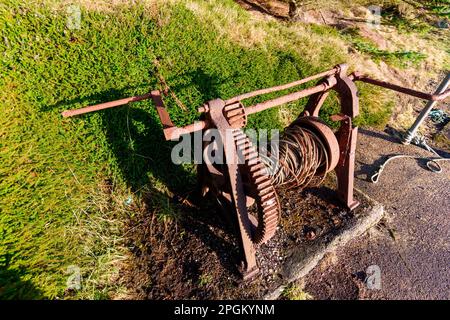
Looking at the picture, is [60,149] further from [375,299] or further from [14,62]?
[375,299]

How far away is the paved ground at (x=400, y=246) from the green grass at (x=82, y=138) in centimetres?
198

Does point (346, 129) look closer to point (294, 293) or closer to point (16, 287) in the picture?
point (294, 293)

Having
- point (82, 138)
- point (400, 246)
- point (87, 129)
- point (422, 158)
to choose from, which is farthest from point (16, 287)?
point (422, 158)

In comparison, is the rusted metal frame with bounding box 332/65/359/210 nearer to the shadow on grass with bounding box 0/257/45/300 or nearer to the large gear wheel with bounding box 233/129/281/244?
the large gear wheel with bounding box 233/129/281/244

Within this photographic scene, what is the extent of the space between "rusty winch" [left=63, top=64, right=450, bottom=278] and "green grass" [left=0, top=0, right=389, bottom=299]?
1.03 meters

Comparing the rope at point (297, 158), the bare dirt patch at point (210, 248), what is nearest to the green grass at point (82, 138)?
the bare dirt patch at point (210, 248)

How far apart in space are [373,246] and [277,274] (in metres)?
1.28

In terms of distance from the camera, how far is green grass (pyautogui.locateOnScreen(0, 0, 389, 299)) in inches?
117

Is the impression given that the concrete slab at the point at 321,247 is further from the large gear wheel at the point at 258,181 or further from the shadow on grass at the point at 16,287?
the shadow on grass at the point at 16,287

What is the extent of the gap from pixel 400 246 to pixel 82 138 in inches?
153

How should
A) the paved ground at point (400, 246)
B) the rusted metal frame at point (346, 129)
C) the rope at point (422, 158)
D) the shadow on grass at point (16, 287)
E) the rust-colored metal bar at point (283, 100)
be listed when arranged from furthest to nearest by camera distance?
the rope at point (422, 158), the paved ground at point (400, 246), the rusted metal frame at point (346, 129), the rust-colored metal bar at point (283, 100), the shadow on grass at point (16, 287)

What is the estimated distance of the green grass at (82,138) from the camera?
9.77 ft

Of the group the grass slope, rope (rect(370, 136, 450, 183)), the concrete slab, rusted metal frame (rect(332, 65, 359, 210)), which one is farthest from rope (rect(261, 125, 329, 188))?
rope (rect(370, 136, 450, 183))

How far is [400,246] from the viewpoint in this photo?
3.61 meters
